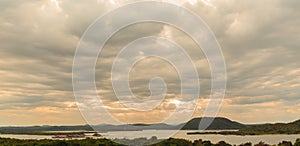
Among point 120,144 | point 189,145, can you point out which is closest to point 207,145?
point 189,145

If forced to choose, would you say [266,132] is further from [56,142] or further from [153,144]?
[56,142]

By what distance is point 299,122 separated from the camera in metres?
167

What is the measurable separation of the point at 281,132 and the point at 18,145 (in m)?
123

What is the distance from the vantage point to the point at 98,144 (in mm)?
65125

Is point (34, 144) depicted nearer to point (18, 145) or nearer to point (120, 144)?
point (18, 145)

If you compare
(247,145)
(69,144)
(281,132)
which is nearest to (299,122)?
(281,132)

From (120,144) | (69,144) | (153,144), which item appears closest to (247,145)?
(153,144)

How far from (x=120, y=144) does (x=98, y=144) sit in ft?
15.1

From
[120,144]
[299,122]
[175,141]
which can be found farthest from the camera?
[299,122]

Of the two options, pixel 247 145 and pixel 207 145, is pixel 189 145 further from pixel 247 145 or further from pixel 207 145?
pixel 247 145

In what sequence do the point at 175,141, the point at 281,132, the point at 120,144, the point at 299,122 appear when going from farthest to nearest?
the point at 299,122, the point at 281,132, the point at 175,141, the point at 120,144

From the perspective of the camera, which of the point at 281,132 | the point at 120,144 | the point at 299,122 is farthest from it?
the point at 299,122

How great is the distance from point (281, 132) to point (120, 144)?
360ft

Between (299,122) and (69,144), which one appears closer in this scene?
(69,144)
